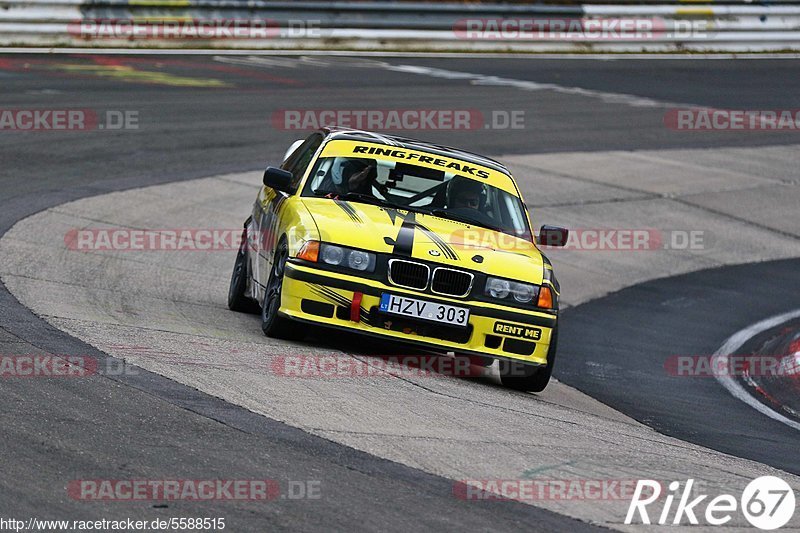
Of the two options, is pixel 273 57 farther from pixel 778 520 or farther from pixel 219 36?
pixel 778 520

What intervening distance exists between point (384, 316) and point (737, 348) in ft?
16.3

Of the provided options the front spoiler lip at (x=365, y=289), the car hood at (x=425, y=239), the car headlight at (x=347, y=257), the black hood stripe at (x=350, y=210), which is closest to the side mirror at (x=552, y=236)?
the car hood at (x=425, y=239)

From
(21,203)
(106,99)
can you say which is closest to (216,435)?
(21,203)

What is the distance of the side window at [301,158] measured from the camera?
10.1 m

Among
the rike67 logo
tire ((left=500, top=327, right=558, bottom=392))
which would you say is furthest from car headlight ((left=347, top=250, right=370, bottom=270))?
the rike67 logo

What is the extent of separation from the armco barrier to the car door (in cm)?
1528

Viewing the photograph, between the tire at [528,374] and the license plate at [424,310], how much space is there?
0.56 metres

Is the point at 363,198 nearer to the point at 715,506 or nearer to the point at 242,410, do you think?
the point at 242,410

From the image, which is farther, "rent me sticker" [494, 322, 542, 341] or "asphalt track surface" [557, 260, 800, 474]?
"asphalt track surface" [557, 260, 800, 474]

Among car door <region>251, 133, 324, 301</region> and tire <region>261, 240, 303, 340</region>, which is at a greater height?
car door <region>251, 133, 324, 301</region>

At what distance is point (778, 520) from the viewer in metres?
6.04

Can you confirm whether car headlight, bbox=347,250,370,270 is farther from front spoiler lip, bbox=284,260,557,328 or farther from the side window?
the side window

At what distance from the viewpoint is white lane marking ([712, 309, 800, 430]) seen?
9930 millimetres

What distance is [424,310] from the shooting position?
28.0 ft
